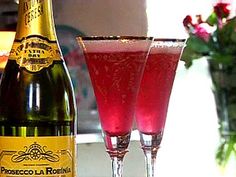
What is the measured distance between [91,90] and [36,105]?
0.38 metres

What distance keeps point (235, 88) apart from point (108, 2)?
348 mm

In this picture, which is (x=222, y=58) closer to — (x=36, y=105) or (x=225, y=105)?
(x=225, y=105)

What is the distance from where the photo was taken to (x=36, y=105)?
27.0 inches

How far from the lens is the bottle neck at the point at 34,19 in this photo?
2.23 feet

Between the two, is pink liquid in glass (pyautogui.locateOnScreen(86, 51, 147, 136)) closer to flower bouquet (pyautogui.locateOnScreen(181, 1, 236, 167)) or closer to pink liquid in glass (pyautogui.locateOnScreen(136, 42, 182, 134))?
pink liquid in glass (pyautogui.locateOnScreen(136, 42, 182, 134))

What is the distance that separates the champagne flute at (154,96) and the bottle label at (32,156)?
14 cm

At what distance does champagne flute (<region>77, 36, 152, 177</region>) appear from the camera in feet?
2.29

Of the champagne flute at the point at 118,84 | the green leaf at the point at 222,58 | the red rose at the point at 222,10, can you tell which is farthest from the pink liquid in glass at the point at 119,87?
the red rose at the point at 222,10

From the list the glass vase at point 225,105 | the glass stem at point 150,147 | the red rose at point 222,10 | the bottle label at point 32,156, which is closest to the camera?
the bottle label at point 32,156

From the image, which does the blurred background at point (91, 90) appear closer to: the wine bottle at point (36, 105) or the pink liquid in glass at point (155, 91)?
the pink liquid in glass at point (155, 91)

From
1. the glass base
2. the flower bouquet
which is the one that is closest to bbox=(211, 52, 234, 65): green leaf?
the flower bouquet

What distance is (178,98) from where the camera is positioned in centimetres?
114

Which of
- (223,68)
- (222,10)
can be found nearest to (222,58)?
(223,68)

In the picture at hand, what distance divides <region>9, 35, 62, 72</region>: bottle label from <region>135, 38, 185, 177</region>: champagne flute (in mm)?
135
